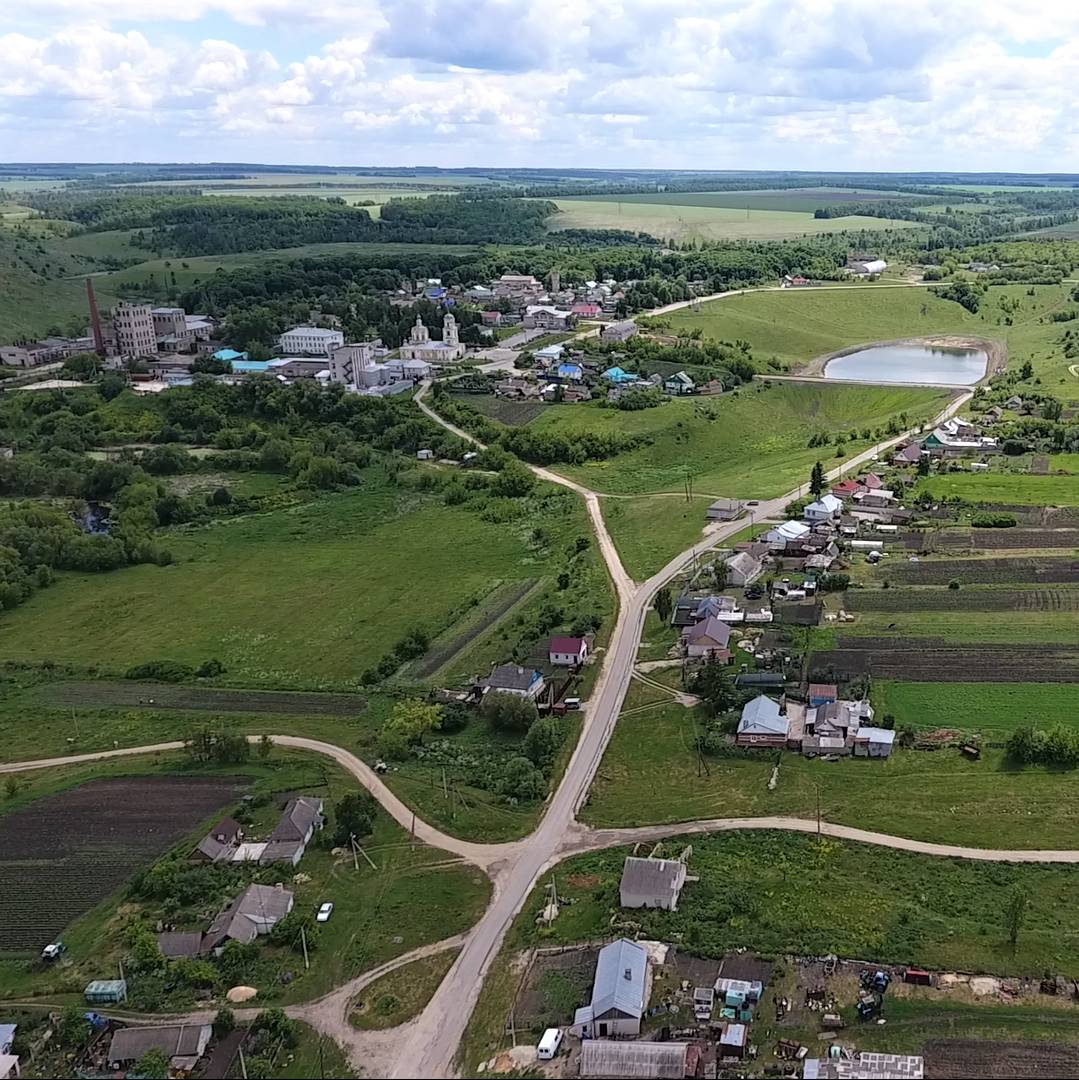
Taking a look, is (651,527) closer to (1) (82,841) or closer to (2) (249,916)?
(1) (82,841)

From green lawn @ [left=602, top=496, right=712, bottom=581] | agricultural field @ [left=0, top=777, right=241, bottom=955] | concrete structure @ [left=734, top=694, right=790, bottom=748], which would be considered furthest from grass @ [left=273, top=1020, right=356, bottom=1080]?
green lawn @ [left=602, top=496, right=712, bottom=581]

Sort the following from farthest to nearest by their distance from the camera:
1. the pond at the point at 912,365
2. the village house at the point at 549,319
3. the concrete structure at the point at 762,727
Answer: the village house at the point at 549,319 < the pond at the point at 912,365 < the concrete structure at the point at 762,727

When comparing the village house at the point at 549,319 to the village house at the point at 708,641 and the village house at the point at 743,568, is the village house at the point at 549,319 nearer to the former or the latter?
the village house at the point at 743,568

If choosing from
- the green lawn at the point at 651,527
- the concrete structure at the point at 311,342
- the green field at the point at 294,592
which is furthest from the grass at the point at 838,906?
the concrete structure at the point at 311,342

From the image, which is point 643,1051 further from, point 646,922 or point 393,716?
point 393,716

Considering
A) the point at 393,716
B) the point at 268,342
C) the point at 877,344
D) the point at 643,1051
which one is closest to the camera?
the point at 643,1051

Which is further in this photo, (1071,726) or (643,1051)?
(1071,726)

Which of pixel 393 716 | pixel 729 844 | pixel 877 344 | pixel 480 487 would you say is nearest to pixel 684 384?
pixel 480 487
